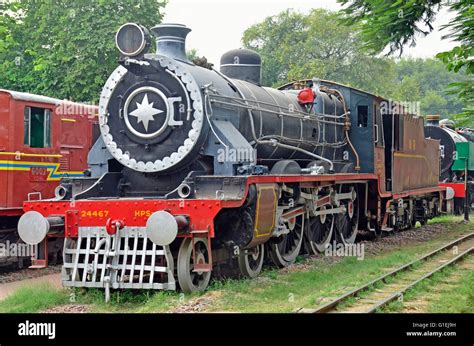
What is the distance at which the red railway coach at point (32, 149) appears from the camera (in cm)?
1058

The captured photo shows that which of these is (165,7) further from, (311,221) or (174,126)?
(174,126)

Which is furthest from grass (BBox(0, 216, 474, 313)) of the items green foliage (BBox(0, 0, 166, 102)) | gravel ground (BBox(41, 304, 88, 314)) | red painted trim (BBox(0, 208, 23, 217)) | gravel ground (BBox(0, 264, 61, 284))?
green foliage (BBox(0, 0, 166, 102))

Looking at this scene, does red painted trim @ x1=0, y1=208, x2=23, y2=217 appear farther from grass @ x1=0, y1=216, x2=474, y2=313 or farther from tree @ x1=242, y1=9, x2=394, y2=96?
tree @ x1=242, y1=9, x2=394, y2=96

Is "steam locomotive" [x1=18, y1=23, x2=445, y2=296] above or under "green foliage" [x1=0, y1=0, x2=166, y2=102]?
under

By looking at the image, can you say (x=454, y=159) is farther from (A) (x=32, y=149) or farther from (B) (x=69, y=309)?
(B) (x=69, y=309)

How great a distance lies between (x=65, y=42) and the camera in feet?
65.4

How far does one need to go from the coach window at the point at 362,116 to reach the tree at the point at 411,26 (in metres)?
3.92

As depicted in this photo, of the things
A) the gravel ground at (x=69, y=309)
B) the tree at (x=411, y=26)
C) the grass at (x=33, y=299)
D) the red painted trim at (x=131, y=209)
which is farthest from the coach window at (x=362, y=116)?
the gravel ground at (x=69, y=309)

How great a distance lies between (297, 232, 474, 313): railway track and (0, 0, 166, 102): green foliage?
11.3 m

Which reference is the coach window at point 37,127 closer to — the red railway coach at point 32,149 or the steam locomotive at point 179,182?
the red railway coach at point 32,149

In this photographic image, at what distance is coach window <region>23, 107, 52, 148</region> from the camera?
1102 centimetres

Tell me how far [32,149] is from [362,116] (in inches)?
263
